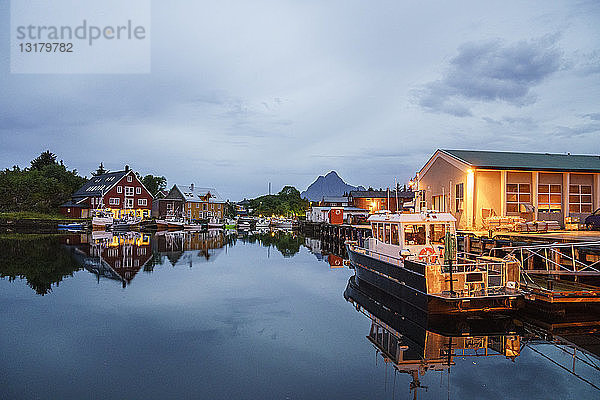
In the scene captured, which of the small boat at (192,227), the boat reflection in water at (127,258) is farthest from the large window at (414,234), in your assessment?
the small boat at (192,227)

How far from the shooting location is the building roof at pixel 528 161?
2803cm

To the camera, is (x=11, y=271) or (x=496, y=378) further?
(x=11, y=271)

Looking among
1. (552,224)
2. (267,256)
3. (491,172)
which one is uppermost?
(491,172)

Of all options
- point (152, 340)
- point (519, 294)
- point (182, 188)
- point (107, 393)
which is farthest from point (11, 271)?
point (182, 188)

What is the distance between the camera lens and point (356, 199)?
86.1 m

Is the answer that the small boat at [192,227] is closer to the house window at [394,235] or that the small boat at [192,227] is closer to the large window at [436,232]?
the house window at [394,235]

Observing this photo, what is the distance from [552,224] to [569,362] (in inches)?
673

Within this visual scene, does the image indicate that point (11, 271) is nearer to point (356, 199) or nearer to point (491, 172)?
point (491, 172)

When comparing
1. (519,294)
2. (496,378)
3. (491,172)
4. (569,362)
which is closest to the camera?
(496,378)

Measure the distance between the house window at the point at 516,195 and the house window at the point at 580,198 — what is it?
2799 millimetres

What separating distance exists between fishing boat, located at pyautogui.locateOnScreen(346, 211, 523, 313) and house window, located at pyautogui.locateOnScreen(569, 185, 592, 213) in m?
14.3

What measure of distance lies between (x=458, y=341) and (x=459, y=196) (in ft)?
61.5

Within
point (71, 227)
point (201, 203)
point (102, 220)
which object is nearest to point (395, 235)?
point (102, 220)

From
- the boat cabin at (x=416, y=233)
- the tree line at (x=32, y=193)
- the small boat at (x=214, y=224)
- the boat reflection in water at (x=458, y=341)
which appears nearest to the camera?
the boat reflection in water at (x=458, y=341)
